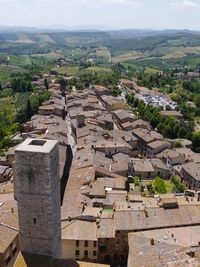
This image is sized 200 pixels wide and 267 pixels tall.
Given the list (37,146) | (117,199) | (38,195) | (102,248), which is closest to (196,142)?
(117,199)

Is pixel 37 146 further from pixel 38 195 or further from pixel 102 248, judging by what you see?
pixel 102 248

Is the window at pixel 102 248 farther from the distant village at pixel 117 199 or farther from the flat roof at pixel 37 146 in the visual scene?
the flat roof at pixel 37 146

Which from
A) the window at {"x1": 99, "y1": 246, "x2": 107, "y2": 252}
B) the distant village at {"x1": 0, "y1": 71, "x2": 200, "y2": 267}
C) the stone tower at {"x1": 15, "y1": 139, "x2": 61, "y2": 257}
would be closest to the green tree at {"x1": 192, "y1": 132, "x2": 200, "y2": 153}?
the distant village at {"x1": 0, "y1": 71, "x2": 200, "y2": 267}

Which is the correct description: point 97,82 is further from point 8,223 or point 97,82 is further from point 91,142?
point 8,223

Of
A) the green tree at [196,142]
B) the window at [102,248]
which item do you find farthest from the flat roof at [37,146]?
the green tree at [196,142]

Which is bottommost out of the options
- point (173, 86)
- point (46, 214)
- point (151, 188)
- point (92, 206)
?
point (173, 86)

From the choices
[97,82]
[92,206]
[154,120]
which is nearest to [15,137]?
[154,120]
